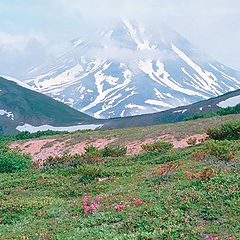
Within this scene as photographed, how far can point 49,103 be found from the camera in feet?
547

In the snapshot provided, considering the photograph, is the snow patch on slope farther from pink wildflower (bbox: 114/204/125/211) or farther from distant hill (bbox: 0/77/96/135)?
pink wildflower (bbox: 114/204/125/211)

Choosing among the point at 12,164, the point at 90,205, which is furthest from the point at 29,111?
the point at 90,205

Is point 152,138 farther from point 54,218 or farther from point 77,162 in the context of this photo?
point 54,218

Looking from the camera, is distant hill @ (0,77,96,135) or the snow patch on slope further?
distant hill @ (0,77,96,135)

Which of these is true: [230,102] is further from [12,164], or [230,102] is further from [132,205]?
[132,205]

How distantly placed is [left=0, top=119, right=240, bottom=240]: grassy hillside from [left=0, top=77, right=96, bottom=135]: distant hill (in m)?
104

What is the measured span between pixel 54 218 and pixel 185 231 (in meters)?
4.23

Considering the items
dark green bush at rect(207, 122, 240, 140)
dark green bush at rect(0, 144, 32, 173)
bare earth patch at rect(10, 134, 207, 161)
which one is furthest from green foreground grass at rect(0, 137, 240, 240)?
bare earth patch at rect(10, 134, 207, 161)

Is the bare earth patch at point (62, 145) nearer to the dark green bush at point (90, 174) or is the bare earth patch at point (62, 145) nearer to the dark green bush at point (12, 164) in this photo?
the dark green bush at point (12, 164)

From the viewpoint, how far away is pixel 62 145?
3903 centimetres

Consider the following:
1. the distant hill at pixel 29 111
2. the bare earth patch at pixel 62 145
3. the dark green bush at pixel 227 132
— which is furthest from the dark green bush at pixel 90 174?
the distant hill at pixel 29 111

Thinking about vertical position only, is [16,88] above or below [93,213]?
above

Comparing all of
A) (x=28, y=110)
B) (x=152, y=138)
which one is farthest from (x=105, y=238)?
(x=28, y=110)

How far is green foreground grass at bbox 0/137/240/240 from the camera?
11.8 m
